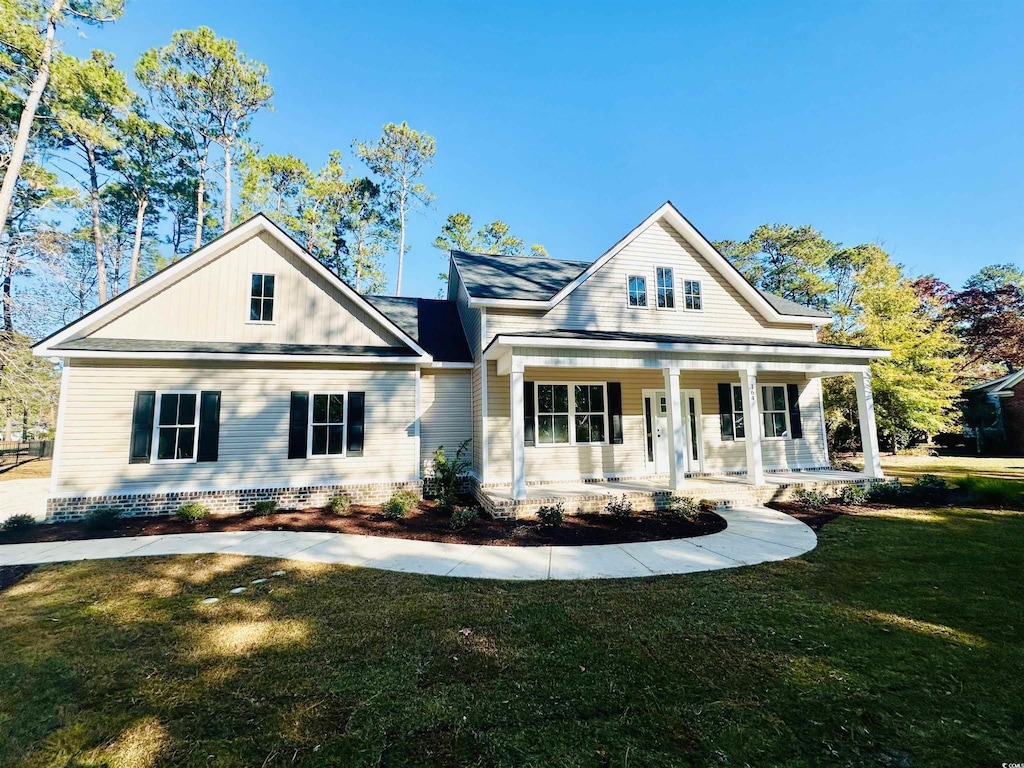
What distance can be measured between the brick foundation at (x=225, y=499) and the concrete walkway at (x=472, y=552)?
1.82 m

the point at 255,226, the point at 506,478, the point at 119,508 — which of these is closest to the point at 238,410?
the point at 119,508

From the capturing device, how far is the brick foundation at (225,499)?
8.78m

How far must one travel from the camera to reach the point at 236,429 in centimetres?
971

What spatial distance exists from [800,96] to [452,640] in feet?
A: 59.6

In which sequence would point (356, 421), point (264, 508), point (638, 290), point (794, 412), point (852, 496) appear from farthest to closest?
1. point (794, 412)
2. point (638, 290)
3. point (356, 421)
4. point (852, 496)
5. point (264, 508)

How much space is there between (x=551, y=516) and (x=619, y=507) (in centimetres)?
172

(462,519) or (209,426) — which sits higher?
(209,426)

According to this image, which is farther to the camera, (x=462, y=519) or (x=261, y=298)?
(x=261, y=298)

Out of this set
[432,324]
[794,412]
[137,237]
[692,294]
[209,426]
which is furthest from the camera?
[137,237]

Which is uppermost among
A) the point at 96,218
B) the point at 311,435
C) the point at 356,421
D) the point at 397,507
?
the point at 96,218

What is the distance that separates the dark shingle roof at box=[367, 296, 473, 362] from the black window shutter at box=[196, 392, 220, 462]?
4753mm

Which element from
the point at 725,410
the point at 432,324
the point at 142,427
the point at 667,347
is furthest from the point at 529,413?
the point at 142,427

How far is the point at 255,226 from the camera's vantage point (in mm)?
10469

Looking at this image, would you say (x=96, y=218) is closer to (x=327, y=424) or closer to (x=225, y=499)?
(x=225, y=499)
